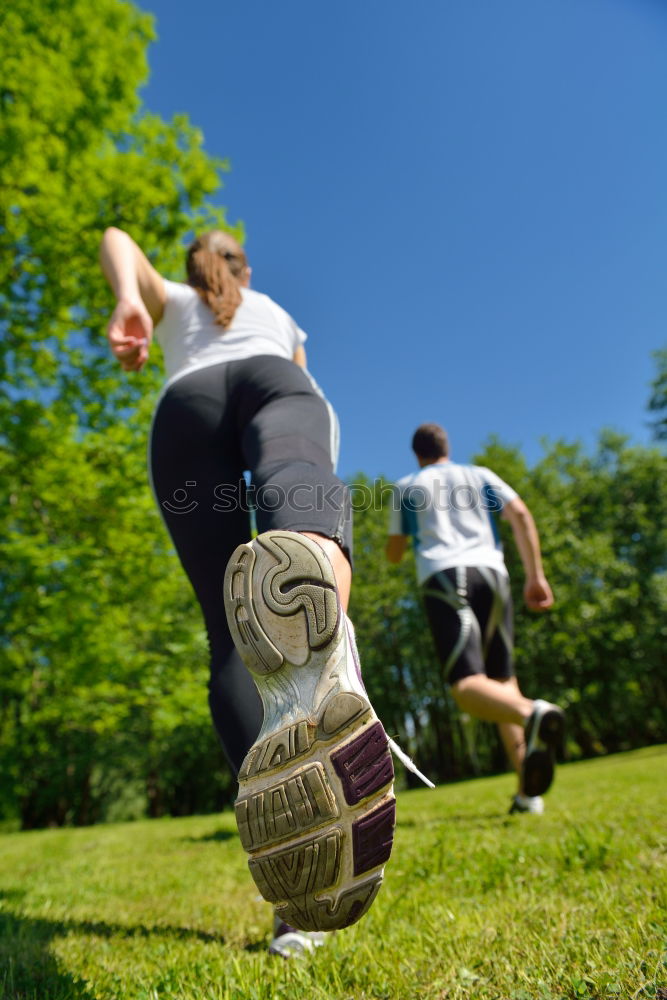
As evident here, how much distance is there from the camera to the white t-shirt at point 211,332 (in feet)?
6.20

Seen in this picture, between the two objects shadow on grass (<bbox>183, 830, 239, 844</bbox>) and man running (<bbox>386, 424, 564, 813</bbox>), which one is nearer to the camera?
man running (<bbox>386, 424, 564, 813</bbox>)

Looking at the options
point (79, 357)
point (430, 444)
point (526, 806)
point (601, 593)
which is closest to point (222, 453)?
point (430, 444)

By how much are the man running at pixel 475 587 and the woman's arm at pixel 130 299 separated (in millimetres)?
2524

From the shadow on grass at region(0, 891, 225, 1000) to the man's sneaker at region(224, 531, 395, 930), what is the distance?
71cm

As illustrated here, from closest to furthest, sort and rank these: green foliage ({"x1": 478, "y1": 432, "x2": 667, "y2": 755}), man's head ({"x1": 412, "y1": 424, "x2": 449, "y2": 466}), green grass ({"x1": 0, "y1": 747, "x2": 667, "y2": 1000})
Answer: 1. green grass ({"x1": 0, "y1": 747, "x2": 667, "y2": 1000})
2. man's head ({"x1": 412, "y1": 424, "x2": 449, "y2": 466})
3. green foliage ({"x1": 478, "y1": 432, "x2": 667, "y2": 755})

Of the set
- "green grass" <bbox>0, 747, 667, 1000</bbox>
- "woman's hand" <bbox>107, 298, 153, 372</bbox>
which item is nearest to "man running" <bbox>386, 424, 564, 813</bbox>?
"green grass" <bbox>0, 747, 667, 1000</bbox>

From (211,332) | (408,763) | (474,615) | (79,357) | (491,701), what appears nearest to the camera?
(408,763)

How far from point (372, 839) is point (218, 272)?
1.77 meters

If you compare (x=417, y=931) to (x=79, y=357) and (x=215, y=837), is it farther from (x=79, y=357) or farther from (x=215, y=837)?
(x=79, y=357)

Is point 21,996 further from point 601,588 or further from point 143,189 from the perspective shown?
point 601,588

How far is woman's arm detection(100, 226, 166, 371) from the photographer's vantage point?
1.62m

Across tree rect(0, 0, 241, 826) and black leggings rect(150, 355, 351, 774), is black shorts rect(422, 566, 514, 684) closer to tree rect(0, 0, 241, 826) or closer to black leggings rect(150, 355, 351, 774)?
black leggings rect(150, 355, 351, 774)

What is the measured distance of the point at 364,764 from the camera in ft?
3.22

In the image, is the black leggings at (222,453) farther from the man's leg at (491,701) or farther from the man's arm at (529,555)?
the man's arm at (529,555)
